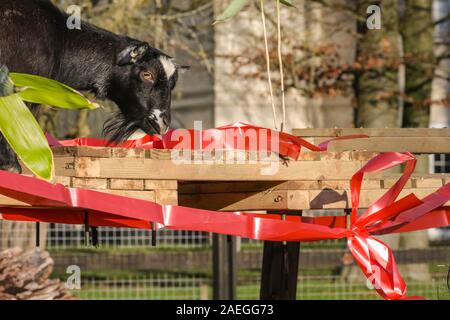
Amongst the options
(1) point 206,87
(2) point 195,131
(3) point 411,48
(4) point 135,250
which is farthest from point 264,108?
(2) point 195,131

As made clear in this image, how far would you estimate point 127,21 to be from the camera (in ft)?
44.6

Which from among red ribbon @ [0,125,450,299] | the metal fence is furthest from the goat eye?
the metal fence

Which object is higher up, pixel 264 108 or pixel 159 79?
pixel 264 108

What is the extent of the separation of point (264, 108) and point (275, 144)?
1866 cm

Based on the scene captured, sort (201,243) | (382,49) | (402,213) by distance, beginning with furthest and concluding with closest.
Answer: (382,49) → (201,243) → (402,213)

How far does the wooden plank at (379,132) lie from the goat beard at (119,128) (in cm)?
104

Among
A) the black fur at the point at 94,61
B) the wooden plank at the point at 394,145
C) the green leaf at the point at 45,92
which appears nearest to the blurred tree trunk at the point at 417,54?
the black fur at the point at 94,61

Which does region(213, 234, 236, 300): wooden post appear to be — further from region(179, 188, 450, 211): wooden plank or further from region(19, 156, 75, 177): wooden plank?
region(19, 156, 75, 177): wooden plank

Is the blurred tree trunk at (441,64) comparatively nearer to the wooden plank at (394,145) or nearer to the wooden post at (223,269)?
the wooden post at (223,269)

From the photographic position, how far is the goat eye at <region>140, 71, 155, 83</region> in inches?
199

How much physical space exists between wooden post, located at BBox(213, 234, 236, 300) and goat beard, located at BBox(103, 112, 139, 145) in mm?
5161

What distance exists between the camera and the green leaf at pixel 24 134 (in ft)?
6.57

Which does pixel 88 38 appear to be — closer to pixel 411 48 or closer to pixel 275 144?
pixel 275 144

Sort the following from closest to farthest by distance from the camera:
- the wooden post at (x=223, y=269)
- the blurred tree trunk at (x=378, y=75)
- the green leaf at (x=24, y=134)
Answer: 1. the green leaf at (x=24, y=134)
2. the wooden post at (x=223, y=269)
3. the blurred tree trunk at (x=378, y=75)
